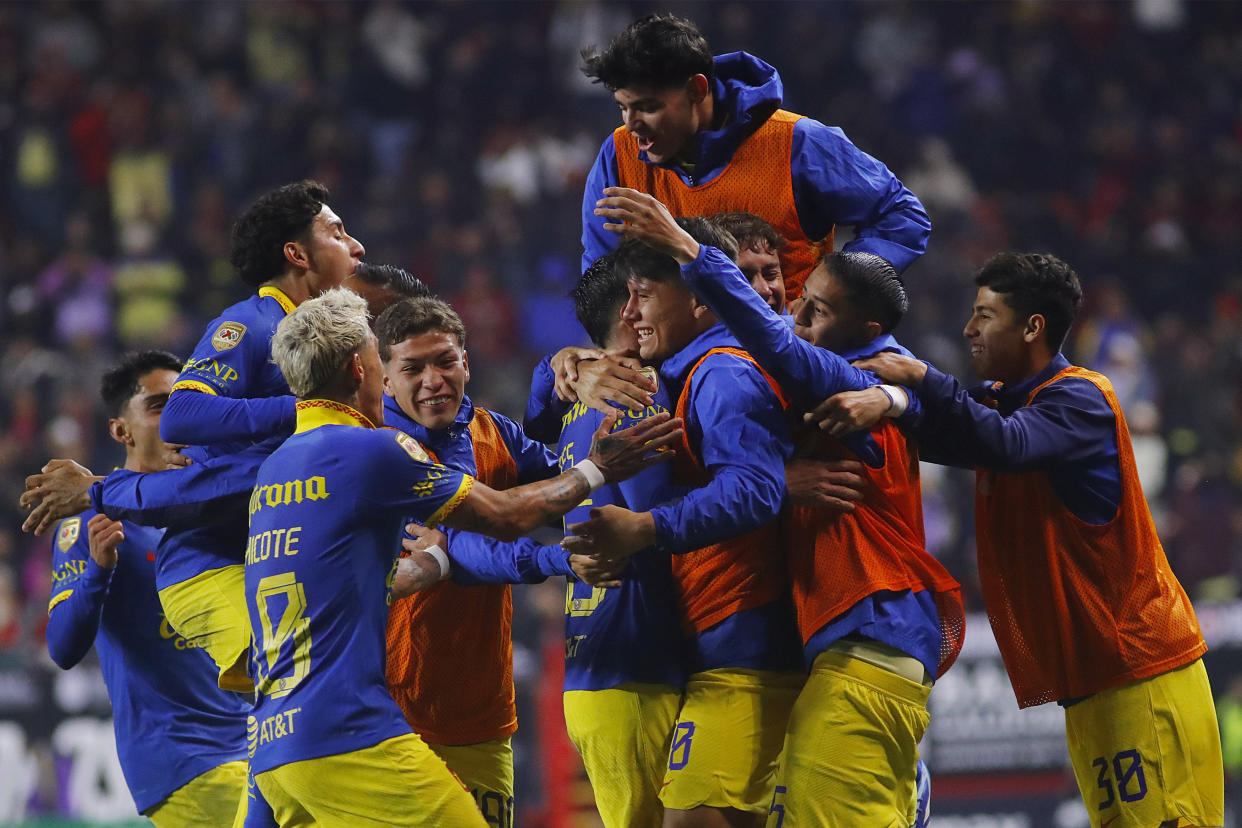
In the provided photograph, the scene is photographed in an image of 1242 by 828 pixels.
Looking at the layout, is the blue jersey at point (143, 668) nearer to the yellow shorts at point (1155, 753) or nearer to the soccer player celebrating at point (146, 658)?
the soccer player celebrating at point (146, 658)

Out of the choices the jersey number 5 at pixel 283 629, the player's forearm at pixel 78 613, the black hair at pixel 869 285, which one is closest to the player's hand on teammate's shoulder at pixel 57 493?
the player's forearm at pixel 78 613

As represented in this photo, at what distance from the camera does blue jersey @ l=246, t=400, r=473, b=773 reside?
401cm

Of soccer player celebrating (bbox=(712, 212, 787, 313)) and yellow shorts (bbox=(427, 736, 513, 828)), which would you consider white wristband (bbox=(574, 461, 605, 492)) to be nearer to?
soccer player celebrating (bbox=(712, 212, 787, 313))

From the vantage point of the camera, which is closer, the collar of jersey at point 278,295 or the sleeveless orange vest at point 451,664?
the sleeveless orange vest at point 451,664

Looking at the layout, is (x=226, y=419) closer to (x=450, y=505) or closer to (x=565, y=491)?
(x=450, y=505)

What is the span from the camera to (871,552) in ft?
14.1

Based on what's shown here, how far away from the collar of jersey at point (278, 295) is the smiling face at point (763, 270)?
1.64 metres

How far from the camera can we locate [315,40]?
15875 mm

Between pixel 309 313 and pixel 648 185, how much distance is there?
63.4 inches

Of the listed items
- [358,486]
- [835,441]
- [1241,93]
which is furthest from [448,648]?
[1241,93]

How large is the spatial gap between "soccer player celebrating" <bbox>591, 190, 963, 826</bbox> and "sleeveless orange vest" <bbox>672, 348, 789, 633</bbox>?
0.09 m

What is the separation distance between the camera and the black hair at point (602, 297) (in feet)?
15.7

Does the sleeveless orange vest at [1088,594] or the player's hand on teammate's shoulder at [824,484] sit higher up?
the player's hand on teammate's shoulder at [824,484]

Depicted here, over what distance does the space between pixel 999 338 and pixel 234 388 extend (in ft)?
8.44
